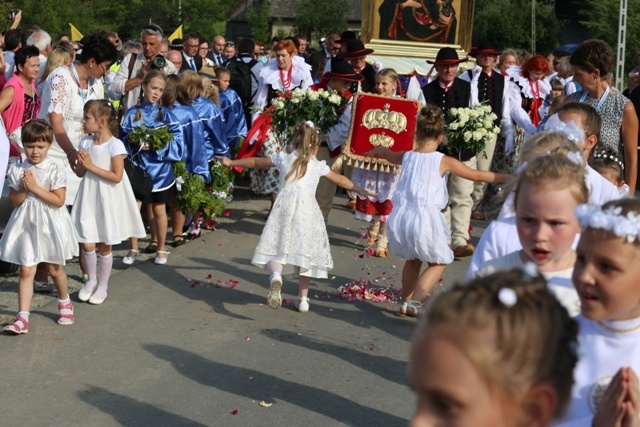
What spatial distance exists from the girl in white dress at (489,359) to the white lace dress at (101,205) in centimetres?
673

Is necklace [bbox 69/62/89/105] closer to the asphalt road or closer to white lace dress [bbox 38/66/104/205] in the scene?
white lace dress [bbox 38/66/104/205]

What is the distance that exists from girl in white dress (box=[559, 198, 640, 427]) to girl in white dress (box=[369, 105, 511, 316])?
17.1ft

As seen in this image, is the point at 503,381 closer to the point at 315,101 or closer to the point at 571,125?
the point at 571,125

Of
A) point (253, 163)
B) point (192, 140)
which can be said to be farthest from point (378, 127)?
point (253, 163)

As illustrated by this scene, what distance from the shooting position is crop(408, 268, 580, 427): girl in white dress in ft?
6.12

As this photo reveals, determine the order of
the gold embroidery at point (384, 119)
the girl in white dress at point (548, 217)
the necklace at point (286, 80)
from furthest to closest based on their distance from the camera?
the necklace at point (286, 80)
the gold embroidery at point (384, 119)
the girl in white dress at point (548, 217)

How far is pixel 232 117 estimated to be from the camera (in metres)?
12.9

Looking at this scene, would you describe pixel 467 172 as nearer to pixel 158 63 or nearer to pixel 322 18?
pixel 158 63

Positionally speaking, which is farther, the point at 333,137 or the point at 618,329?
the point at 333,137

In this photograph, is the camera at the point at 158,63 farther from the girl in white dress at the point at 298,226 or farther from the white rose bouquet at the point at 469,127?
the white rose bouquet at the point at 469,127

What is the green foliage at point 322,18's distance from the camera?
56.8m

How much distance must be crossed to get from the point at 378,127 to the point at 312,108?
0.78 m

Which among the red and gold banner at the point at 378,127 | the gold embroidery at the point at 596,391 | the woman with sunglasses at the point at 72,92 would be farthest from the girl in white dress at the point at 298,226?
the gold embroidery at the point at 596,391

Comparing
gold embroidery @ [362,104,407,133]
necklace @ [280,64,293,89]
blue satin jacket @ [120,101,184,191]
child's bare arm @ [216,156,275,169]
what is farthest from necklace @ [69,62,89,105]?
necklace @ [280,64,293,89]
